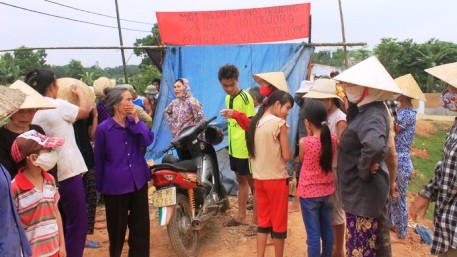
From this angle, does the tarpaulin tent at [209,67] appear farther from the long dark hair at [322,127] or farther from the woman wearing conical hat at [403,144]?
the long dark hair at [322,127]

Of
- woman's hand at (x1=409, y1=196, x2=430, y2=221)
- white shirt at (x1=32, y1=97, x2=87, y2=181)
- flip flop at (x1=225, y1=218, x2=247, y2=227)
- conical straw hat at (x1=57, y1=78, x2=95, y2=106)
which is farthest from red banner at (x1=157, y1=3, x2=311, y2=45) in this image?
woman's hand at (x1=409, y1=196, x2=430, y2=221)

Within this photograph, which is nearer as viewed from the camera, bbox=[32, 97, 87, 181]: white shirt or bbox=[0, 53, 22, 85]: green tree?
bbox=[32, 97, 87, 181]: white shirt

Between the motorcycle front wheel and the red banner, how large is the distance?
4071 mm

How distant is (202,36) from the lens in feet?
24.0

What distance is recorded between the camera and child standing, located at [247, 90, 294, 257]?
3.32 meters

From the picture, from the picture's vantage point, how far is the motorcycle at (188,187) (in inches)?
142

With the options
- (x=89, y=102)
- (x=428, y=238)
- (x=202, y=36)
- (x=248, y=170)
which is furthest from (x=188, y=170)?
(x=202, y=36)

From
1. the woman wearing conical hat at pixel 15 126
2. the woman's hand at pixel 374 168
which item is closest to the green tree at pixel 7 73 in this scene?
the woman wearing conical hat at pixel 15 126

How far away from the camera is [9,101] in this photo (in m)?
1.72

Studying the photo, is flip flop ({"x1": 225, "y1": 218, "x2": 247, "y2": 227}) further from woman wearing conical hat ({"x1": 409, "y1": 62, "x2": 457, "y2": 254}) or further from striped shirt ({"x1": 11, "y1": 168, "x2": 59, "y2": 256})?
woman wearing conical hat ({"x1": 409, "y1": 62, "x2": 457, "y2": 254})

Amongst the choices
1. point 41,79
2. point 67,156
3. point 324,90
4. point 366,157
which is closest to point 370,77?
point 366,157

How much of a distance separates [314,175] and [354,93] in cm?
76

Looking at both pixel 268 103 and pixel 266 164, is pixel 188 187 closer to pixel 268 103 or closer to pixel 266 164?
pixel 266 164

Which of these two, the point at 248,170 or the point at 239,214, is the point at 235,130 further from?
the point at 239,214
